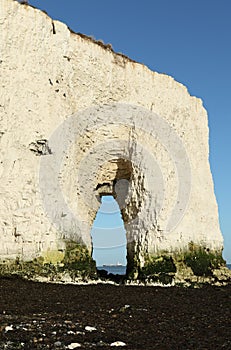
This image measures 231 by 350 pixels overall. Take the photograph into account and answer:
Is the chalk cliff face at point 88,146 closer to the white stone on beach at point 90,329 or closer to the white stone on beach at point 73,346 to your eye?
the white stone on beach at point 90,329

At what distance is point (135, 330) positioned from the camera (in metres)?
6.72

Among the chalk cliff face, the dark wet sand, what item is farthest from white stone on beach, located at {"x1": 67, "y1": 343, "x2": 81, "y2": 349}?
the chalk cliff face

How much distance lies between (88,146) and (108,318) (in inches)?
392

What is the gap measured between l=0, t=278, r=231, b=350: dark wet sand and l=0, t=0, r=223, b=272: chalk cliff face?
3090mm

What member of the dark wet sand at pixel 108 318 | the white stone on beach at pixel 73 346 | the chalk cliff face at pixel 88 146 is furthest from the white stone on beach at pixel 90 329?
the chalk cliff face at pixel 88 146

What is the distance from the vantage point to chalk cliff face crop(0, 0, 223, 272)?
1373 cm

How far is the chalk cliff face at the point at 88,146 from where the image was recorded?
13.7 metres

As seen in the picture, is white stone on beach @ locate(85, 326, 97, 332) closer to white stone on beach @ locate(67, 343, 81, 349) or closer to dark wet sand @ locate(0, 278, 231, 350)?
dark wet sand @ locate(0, 278, 231, 350)

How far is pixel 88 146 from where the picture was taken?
1691 cm

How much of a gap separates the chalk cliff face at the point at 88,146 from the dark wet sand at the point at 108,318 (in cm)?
309

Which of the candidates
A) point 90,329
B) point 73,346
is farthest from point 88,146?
point 73,346

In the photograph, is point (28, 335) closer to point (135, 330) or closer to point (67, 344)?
point (67, 344)

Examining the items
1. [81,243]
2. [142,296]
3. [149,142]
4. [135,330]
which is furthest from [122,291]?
[149,142]

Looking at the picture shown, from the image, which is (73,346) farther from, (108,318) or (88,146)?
(88,146)
